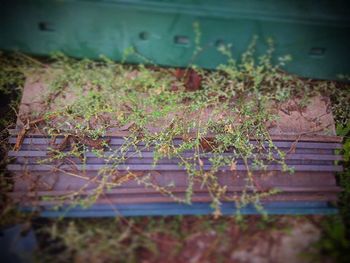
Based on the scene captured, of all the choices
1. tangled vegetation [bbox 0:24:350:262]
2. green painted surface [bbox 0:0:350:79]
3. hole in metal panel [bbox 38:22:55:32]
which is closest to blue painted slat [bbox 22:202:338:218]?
tangled vegetation [bbox 0:24:350:262]

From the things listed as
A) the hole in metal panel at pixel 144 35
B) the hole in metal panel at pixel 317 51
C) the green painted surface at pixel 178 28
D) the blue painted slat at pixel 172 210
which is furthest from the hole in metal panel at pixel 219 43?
the blue painted slat at pixel 172 210

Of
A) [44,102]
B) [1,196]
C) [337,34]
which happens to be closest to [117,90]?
[44,102]

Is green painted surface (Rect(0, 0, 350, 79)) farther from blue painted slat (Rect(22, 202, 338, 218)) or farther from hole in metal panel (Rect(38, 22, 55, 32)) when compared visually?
blue painted slat (Rect(22, 202, 338, 218))

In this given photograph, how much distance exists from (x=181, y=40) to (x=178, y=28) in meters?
0.14

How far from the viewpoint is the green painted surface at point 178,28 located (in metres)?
2.65

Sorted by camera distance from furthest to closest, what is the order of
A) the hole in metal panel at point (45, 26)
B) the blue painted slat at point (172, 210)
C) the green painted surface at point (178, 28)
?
the hole in metal panel at point (45, 26) < the green painted surface at point (178, 28) < the blue painted slat at point (172, 210)

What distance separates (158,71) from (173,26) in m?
0.69

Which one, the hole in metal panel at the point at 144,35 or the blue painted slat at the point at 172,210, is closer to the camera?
the blue painted slat at the point at 172,210

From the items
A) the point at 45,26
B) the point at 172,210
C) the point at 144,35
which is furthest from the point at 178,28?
the point at 172,210

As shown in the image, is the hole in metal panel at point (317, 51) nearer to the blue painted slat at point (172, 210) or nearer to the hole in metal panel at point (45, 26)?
the blue painted slat at point (172, 210)

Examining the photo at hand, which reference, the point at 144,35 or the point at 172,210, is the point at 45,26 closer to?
the point at 144,35

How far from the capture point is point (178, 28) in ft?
9.07

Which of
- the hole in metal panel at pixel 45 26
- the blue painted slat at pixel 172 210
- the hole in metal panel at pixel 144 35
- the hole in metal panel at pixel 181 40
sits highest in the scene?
the hole in metal panel at pixel 45 26

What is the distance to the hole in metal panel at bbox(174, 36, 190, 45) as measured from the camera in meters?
2.86
